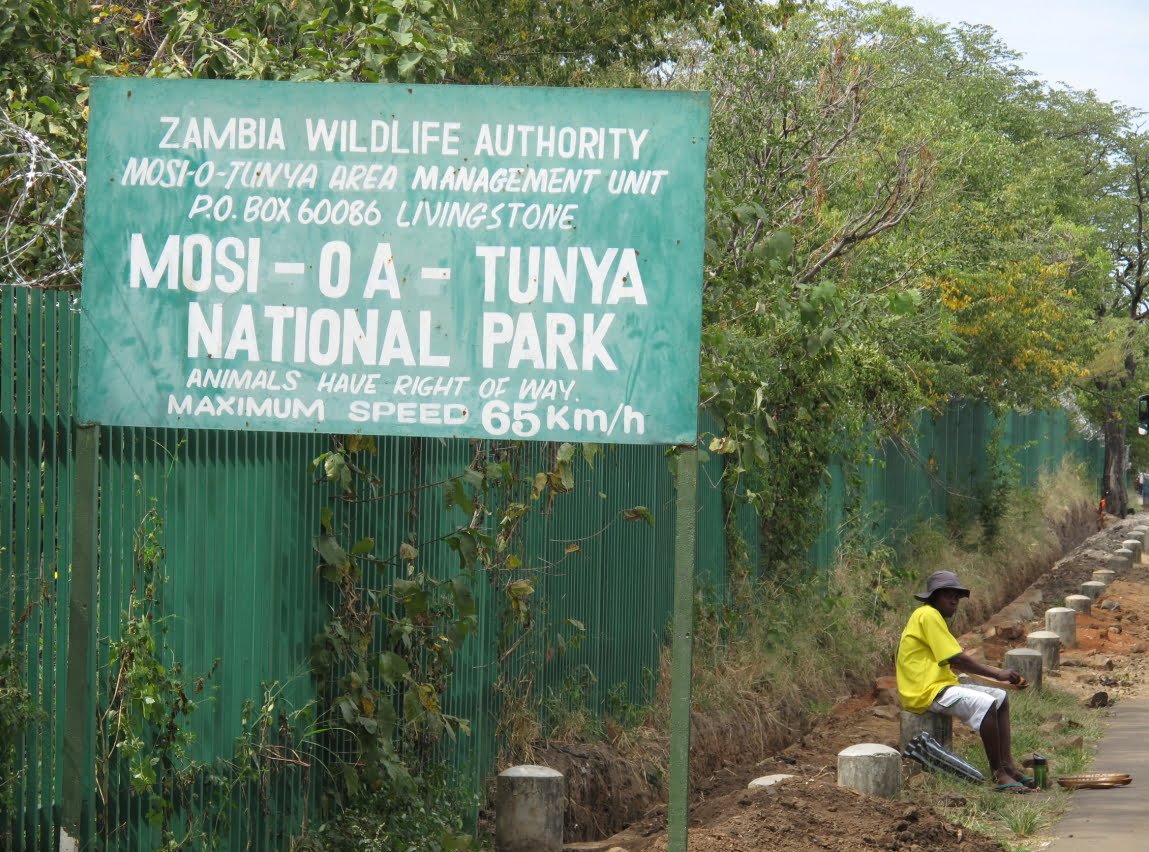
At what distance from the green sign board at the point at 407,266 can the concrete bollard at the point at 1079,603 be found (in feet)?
48.7

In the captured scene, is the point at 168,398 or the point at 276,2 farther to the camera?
the point at 276,2

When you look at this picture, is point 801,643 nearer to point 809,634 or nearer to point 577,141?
point 809,634

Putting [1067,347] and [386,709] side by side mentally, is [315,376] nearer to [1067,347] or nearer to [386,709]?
[386,709]

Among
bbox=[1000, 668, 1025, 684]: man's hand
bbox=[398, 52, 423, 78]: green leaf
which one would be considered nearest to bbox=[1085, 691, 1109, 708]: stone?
bbox=[1000, 668, 1025, 684]: man's hand

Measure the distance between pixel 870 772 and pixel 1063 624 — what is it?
895 centimetres

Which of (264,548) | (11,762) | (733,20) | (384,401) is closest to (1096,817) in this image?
(264,548)

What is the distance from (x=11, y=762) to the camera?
485cm

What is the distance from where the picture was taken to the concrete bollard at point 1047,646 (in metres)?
14.6

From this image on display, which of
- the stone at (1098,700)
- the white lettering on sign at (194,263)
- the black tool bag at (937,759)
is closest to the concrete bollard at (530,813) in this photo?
the black tool bag at (937,759)

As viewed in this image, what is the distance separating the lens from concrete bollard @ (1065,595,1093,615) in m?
18.8

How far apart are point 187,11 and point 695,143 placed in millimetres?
4582

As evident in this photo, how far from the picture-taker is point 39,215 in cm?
689

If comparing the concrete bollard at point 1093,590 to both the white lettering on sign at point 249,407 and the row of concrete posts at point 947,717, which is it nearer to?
the row of concrete posts at point 947,717

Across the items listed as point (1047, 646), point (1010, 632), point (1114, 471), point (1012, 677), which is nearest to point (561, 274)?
point (1012, 677)
